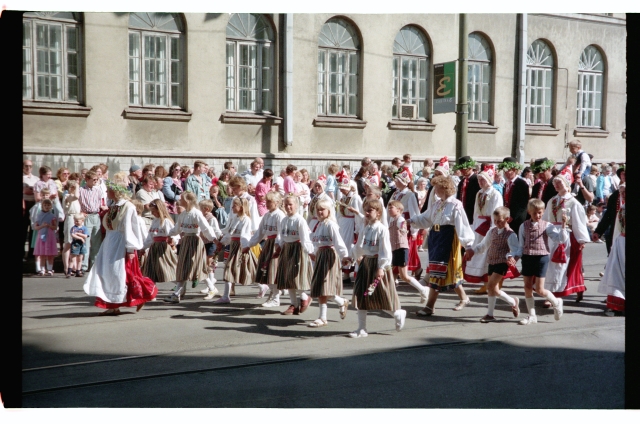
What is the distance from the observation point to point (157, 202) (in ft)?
35.8

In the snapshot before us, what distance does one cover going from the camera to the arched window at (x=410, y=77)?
16516mm

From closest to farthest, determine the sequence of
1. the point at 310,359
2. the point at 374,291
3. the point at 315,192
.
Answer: the point at 310,359 → the point at 374,291 → the point at 315,192

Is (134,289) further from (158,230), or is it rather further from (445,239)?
(445,239)

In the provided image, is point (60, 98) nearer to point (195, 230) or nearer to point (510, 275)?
point (195, 230)

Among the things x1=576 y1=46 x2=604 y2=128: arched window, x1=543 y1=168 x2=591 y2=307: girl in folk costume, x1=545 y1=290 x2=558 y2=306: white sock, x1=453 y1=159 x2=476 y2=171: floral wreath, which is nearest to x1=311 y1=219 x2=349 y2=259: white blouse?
x1=545 y1=290 x2=558 y2=306: white sock

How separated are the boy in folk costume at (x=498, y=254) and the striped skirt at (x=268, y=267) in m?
2.34

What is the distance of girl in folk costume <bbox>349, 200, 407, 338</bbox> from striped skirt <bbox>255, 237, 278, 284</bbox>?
174 cm

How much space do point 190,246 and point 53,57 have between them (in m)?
5.83

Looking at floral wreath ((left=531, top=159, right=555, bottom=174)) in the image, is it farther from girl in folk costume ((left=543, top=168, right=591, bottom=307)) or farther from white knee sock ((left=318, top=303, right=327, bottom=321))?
white knee sock ((left=318, top=303, right=327, bottom=321))

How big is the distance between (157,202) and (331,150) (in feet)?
21.5

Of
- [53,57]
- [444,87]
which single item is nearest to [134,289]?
[53,57]

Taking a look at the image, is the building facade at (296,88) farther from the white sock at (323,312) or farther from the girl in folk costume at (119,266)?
the white sock at (323,312)

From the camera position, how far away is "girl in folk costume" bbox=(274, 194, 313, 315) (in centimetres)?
980

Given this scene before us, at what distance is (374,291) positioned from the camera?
852cm
